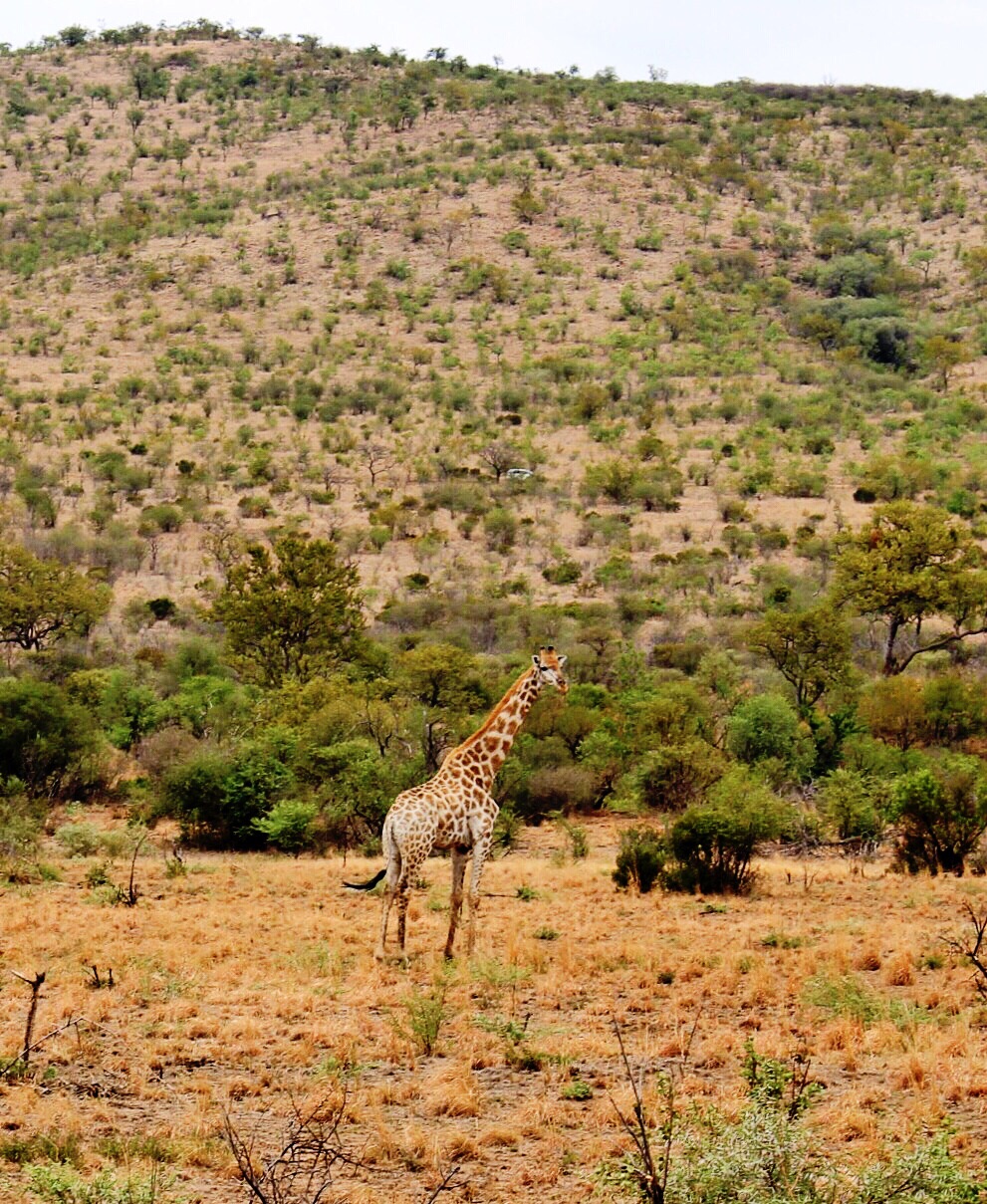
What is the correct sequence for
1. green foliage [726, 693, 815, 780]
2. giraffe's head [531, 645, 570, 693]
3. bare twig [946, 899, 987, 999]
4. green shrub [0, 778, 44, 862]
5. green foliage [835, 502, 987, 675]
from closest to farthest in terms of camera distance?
bare twig [946, 899, 987, 999], giraffe's head [531, 645, 570, 693], green shrub [0, 778, 44, 862], green foliage [726, 693, 815, 780], green foliage [835, 502, 987, 675]

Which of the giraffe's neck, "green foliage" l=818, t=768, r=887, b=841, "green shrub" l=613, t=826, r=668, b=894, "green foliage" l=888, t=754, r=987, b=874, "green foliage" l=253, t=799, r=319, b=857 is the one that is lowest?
"green foliage" l=253, t=799, r=319, b=857

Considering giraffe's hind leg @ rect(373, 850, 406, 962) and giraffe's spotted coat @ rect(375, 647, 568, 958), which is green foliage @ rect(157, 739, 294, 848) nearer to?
giraffe's spotted coat @ rect(375, 647, 568, 958)

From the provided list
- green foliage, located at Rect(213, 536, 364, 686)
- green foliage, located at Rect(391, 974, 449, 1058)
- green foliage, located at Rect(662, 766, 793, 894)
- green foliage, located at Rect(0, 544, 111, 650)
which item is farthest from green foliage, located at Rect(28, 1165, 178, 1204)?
green foliage, located at Rect(0, 544, 111, 650)

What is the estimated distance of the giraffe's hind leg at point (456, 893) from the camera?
12.2 m

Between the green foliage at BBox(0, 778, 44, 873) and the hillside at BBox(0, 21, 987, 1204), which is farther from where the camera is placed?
the green foliage at BBox(0, 778, 44, 873)

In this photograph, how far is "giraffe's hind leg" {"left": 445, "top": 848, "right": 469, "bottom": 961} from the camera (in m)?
12.2

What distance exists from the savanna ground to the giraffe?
58 cm

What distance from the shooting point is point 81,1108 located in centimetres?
845

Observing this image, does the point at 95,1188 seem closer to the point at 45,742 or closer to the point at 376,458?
the point at 45,742

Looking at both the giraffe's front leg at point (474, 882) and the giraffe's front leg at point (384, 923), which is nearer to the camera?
the giraffe's front leg at point (384, 923)

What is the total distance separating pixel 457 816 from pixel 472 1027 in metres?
2.59

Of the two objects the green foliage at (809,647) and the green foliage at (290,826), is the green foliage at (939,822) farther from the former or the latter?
the green foliage at (809,647)

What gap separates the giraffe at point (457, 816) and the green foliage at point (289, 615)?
19.9m

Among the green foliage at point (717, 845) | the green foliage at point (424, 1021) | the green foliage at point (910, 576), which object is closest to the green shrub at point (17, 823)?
the green foliage at point (717, 845)
